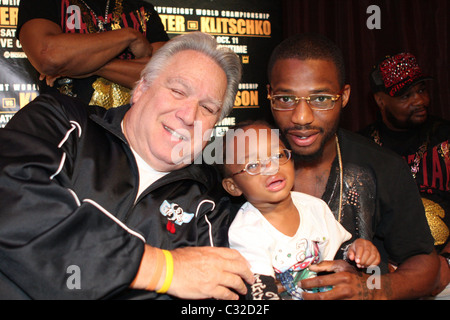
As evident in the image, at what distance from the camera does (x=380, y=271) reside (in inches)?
82.0

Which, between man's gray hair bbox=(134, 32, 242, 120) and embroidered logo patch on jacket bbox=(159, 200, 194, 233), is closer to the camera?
embroidered logo patch on jacket bbox=(159, 200, 194, 233)

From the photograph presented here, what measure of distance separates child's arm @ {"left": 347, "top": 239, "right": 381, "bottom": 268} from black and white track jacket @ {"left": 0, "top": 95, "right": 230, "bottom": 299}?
2.05 ft

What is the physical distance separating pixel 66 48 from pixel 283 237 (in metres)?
1.54

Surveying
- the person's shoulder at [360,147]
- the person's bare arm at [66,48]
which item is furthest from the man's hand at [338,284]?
the person's bare arm at [66,48]

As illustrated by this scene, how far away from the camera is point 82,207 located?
4.50 ft

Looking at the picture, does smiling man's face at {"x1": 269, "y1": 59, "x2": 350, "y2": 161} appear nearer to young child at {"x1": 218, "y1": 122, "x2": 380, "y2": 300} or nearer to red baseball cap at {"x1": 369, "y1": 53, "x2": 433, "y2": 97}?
young child at {"x1": 218, "y1": 122, "x2": 380, "y2": 300}

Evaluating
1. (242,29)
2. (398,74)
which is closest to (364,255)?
(398,74)

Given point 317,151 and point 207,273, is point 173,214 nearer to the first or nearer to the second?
point 207,273

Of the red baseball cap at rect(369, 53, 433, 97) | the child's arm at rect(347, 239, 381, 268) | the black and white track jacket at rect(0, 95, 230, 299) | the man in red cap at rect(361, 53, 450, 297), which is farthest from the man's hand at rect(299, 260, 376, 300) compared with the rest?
the red baseball cap at rect(369, 53, 433, 97)

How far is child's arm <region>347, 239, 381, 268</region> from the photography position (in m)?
1.86

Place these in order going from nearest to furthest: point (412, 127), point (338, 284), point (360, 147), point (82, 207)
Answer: point (82, 207)
point (338, 284)
point (360, 147)
point (412, 127)

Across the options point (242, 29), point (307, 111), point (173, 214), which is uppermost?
point (242, 29)

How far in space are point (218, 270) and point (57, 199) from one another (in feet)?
2.20
